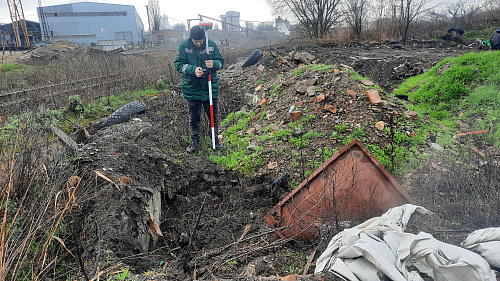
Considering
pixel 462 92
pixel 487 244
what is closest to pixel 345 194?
pixel 487 244

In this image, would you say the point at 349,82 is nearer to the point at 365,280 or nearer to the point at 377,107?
the point at 377,107

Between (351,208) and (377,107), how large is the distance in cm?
296

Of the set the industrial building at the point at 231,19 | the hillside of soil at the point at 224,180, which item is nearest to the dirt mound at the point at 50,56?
the hillside of soil at the point at 224,180

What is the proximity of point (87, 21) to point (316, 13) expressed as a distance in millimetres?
38171

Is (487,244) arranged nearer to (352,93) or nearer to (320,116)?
(320,116)

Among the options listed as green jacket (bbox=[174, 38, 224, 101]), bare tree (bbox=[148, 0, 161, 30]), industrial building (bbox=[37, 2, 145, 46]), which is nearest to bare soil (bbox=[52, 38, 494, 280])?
green jacket (bbox=[174, 38, 224, 101])

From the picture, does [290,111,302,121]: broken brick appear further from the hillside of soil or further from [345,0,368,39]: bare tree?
[345,0,368,39]: bare tree

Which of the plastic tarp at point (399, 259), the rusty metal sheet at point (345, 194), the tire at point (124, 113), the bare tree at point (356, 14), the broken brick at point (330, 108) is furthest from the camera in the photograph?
the bare tree at point (356, 14)

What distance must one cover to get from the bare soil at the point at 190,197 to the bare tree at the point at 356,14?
18.2 metres

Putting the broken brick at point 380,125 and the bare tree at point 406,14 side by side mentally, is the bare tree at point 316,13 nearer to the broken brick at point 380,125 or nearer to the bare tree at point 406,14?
the bare tree at point 406,14

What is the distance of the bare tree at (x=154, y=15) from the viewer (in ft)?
172

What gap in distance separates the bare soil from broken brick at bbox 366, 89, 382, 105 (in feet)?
0.36

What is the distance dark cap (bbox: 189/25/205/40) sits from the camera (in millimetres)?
4395

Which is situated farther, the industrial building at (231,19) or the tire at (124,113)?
the industrial building at (231,19)
